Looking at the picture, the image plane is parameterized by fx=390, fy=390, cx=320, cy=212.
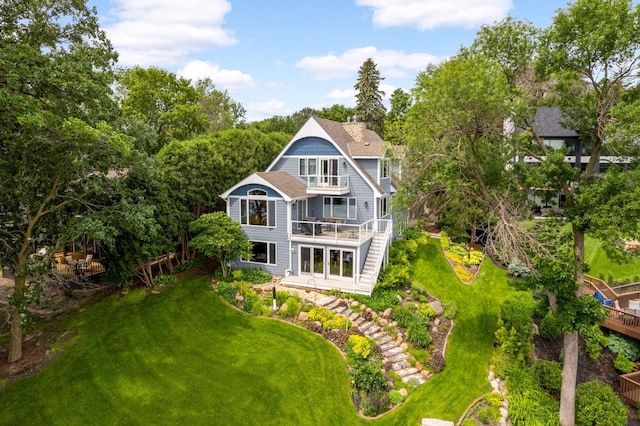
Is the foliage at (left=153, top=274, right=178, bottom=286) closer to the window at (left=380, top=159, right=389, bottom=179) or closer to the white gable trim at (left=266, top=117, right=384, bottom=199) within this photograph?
the white gable trim at (left=266, top=117, right=384, bottom=199)

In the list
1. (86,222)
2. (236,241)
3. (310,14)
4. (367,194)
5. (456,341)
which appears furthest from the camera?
(367,194)

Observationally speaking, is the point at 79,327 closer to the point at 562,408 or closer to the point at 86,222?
the point at 86,222

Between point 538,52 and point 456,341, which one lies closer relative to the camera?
point 538,52

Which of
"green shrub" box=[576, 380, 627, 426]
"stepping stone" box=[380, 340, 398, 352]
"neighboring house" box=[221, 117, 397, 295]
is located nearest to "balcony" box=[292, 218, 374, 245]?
"neighboring house" box=[221, 117, 397, 295]

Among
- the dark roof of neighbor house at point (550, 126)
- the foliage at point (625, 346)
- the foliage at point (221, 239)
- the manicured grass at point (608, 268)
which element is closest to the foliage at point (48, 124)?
the foliage at point (221, 239)

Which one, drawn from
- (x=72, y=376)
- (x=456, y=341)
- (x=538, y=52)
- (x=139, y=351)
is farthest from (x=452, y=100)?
(x=72, y=376)

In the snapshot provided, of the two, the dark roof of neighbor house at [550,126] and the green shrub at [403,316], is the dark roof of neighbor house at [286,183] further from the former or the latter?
the dark roof of neighbor house at [550,126]

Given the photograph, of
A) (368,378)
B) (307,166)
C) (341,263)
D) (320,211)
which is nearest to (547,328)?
(368,378)
